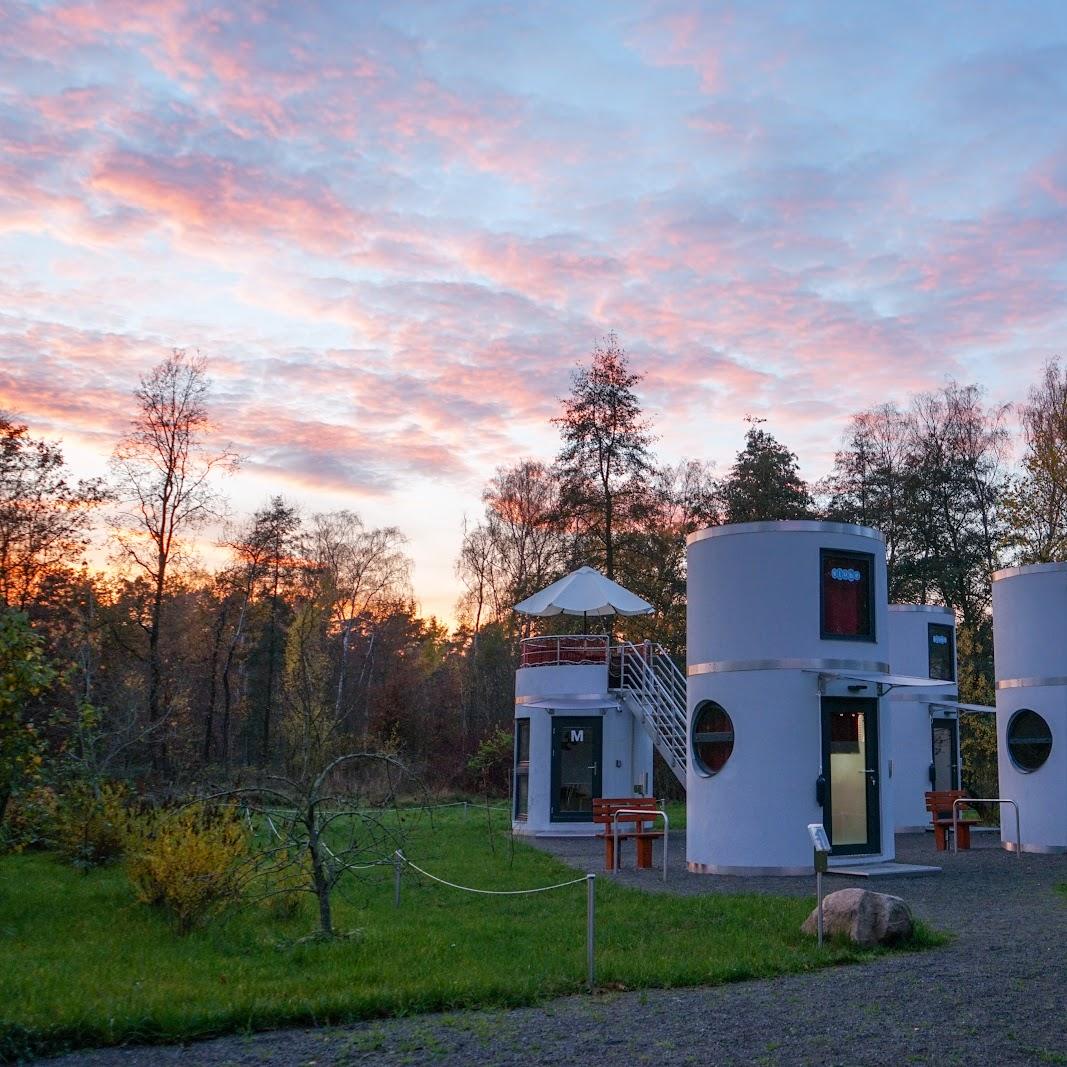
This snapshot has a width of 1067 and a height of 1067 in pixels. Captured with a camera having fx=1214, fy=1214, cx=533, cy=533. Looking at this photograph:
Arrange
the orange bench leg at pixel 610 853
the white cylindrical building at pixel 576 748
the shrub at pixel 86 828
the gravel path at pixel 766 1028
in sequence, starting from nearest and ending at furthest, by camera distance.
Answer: the gravel path at pixel 766 1028 < the shrub at pixel 86 828 < the orange bench leg at pixel 610 853 < the white cylindrical building at pixel 576 748

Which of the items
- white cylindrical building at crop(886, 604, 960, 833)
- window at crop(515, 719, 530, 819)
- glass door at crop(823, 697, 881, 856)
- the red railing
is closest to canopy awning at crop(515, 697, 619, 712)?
the red railing

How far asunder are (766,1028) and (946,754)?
19.6m

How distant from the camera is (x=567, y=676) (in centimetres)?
2362

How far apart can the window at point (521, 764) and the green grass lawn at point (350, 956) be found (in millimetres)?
10845

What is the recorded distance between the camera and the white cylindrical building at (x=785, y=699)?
15750mm

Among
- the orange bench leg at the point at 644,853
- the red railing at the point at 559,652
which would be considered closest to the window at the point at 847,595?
the orange bench leg at the point at 644,853

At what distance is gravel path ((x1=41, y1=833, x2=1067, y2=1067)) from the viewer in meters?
6.45

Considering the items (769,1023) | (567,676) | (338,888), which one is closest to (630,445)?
(567,676)

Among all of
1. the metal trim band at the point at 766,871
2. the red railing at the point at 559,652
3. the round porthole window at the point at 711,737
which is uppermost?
the red railing at the point at 559,652

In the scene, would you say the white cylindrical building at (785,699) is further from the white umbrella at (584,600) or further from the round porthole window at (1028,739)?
the white umbrella at (584,600)

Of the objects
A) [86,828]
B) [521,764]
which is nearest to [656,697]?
[521,764]

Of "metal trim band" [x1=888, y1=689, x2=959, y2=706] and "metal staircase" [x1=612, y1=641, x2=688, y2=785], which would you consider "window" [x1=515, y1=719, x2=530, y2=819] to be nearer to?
"metal staircase" [x1=612, y1=641, x2=688, y2=785]

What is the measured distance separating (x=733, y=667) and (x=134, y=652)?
68.1 ft

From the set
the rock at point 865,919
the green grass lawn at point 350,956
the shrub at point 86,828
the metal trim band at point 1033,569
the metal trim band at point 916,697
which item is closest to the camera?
the green grass lawn at point 350,956
